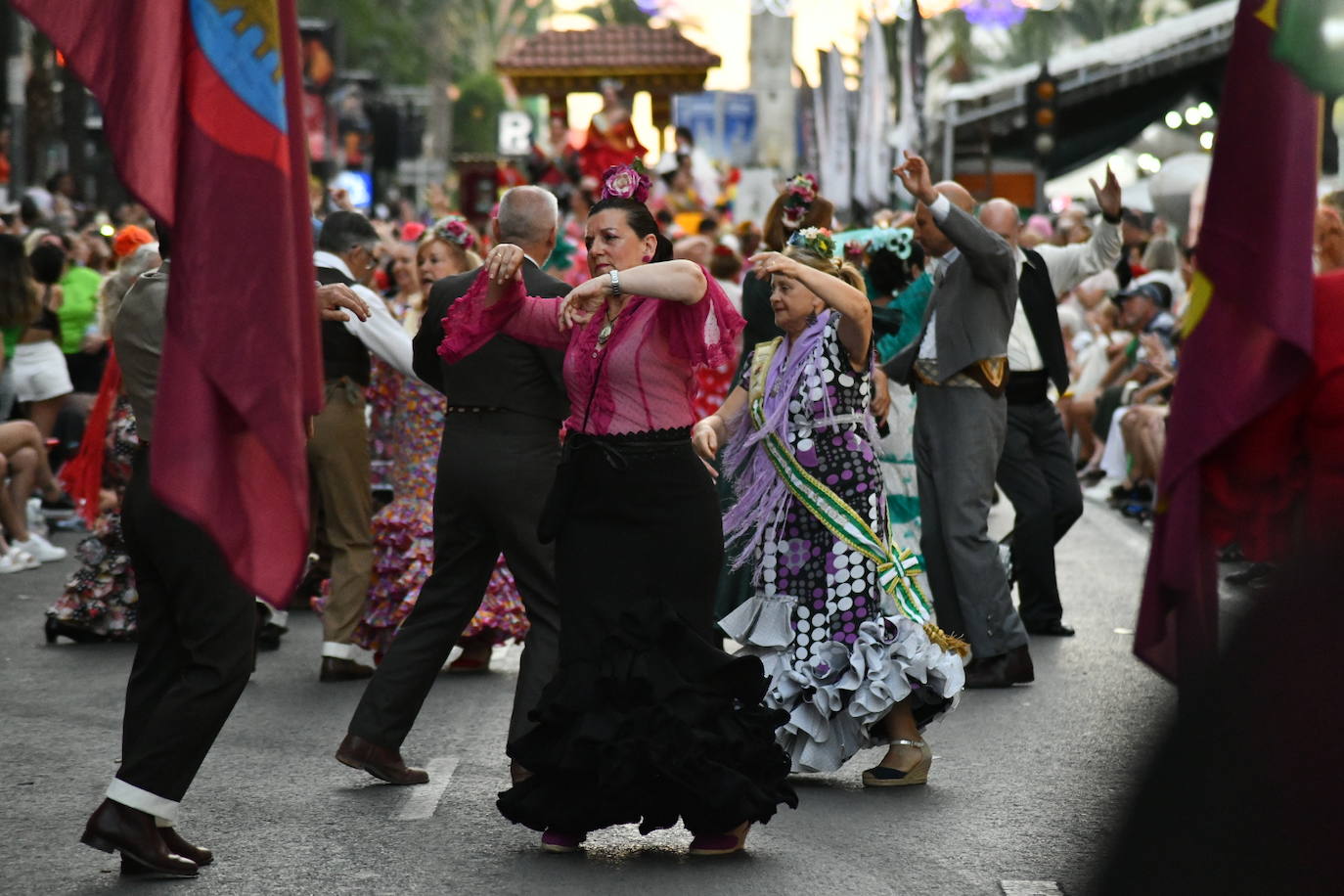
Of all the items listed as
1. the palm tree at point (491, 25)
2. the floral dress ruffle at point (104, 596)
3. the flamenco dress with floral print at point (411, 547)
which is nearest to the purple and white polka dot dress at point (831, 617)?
the flamenco dress with floral print at point (411, 547)

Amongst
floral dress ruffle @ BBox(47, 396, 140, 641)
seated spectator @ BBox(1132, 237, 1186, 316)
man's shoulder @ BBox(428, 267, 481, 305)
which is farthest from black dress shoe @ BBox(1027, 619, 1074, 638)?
seated spectator @ BBox(1132, 237, 1186, 316)

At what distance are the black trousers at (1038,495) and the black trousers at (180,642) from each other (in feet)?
18.1

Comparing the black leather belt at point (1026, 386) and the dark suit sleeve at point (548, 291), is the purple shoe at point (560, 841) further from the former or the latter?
the black leather belt at point (1026, 386)

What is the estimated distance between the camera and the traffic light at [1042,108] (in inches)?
1010

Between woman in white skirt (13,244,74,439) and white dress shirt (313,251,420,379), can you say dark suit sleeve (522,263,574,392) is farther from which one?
woman in white skirt (13,244,74,439)

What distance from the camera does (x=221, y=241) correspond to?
4.50 m

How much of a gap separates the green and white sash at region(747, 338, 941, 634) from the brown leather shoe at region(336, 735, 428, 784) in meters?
1.69

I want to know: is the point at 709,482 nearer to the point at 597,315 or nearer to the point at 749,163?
the point at 597,315

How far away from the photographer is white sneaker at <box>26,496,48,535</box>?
49.2ft

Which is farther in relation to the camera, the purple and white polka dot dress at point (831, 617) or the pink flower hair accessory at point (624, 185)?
the purple and white polka dot dress at point (831, 617)

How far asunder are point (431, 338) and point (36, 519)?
8.72 m

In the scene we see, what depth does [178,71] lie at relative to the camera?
4.56 meters

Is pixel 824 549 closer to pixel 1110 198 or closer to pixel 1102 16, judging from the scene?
pixel 1110 198

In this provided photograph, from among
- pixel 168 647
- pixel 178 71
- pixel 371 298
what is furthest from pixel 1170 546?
pixel 371 298
